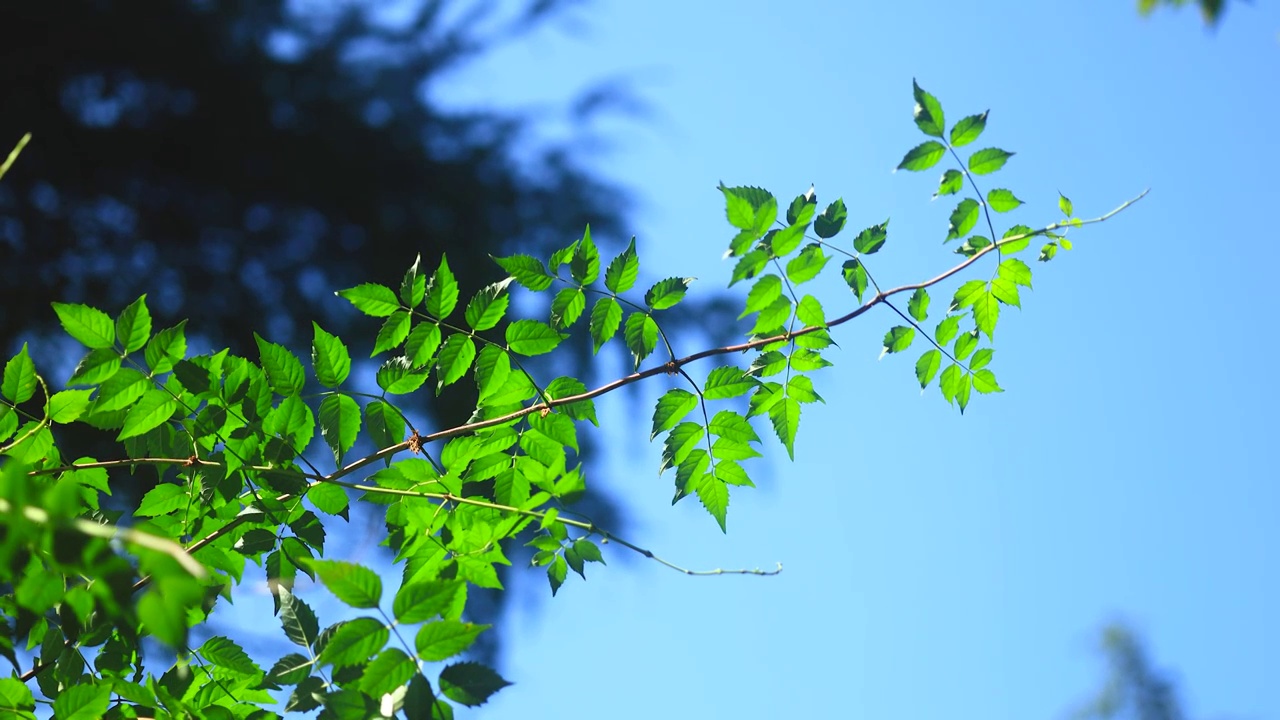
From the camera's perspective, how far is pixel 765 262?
108cm

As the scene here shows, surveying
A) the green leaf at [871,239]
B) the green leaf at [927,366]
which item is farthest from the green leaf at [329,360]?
the green leaf at [927,366]

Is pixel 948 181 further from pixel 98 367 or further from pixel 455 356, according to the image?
pixel 98 367

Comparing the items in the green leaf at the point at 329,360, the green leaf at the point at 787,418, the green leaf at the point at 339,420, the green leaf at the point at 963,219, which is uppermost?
the green leaf at the point at 963,219

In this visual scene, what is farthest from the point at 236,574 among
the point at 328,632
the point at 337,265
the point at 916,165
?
the point at 337,265

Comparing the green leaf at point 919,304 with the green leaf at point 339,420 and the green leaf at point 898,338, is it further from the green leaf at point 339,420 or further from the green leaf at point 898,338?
the green leaf at point 339,420

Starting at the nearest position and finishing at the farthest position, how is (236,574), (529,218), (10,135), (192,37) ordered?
(236,574), (10,135), (192,37), (529,218)

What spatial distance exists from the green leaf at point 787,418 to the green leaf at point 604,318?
0.22 meters

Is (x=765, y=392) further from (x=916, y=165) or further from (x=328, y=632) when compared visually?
(x=328, y=632)

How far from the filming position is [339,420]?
1123 mm

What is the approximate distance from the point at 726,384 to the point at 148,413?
2.07 ft

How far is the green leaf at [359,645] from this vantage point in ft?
2.44

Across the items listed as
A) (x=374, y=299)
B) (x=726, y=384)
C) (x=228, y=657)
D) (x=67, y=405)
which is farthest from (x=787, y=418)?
(x=67, y=405)

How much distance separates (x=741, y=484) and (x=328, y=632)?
20.7 inches

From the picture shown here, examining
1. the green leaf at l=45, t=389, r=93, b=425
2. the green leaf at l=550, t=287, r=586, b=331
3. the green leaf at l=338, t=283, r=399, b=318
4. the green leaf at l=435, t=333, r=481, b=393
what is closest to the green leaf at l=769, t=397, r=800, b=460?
the green leaf at l=550, t=287, r=586, b=331
